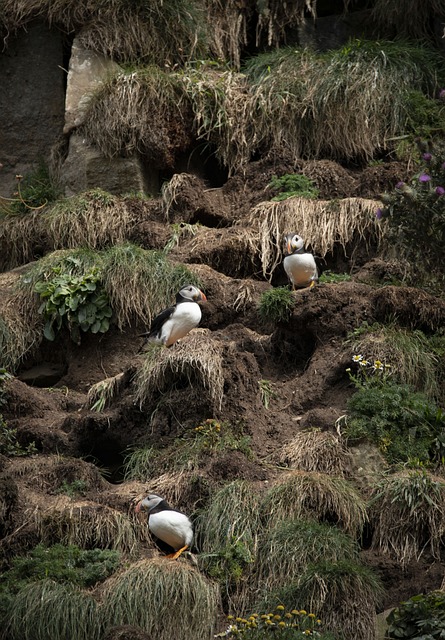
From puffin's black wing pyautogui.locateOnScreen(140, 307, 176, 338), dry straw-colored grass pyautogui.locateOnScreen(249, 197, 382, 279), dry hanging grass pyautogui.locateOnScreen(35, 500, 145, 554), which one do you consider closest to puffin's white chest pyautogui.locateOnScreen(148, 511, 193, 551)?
dry hanging grass pyautogui.locateOnScreen(35, 500, 145, 554)

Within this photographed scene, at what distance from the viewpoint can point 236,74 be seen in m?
14.1

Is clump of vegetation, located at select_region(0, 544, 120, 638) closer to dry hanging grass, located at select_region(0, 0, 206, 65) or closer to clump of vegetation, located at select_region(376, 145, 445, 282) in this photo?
clump of vegetation, located at select_region(376, 145, 445, 282)

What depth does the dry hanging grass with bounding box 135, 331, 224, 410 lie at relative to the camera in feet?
32.2

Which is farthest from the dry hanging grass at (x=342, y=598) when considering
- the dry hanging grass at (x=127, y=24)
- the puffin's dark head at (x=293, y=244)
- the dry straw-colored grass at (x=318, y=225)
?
the dry hanging grass at (x=127, y=24)

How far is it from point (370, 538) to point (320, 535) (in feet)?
2.15

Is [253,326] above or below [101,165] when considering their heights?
below

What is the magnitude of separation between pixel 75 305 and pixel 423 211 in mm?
3727

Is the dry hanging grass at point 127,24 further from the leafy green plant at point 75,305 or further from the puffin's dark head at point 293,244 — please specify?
the puffin's dark head at point 293,244

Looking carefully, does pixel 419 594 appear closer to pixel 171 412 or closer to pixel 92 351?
pixel 171 412

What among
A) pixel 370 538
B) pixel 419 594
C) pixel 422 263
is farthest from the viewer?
pixel 422 263

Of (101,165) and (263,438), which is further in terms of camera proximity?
(101,165)

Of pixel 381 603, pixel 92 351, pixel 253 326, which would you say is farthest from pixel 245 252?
pixel 381 603

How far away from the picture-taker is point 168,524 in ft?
28.2

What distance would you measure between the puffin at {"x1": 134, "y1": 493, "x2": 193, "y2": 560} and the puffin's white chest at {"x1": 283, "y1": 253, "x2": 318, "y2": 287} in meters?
2.96
